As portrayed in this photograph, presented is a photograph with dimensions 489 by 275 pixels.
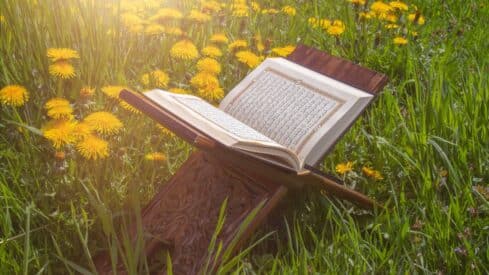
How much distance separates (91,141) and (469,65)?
1.92 meters

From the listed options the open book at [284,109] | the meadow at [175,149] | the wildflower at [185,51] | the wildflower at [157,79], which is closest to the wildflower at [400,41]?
the meadow at [175,149]

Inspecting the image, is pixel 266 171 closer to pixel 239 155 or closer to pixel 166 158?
pixel 239 155

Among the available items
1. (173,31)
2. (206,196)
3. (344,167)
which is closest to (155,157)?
(206,196)

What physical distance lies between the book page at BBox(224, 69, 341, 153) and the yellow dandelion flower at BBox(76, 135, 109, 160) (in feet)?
1.49

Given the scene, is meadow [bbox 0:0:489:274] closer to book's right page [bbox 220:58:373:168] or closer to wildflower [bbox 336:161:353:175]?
wildflower [bbox 336:161:353:175]

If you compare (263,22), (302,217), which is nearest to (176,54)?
(302,217)

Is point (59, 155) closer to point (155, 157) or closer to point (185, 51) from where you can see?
point (155, 157)

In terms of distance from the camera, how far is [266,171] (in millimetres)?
1829

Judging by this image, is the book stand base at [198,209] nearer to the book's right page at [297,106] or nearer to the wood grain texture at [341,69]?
the book's right page at [297,106]

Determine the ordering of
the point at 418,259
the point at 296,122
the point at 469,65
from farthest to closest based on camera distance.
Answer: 1. the point at 469,65
2. the point at 296,122
3. the point at 418,259

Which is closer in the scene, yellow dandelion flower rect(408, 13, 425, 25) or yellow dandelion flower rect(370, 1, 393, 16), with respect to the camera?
yellow dandelion flower rect(370, 1, 393, 16)

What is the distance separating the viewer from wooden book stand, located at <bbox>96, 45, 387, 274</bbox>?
180 centimetres

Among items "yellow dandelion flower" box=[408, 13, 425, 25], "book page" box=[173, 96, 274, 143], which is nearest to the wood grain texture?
"book page" box=[173, 96, 274, 143]

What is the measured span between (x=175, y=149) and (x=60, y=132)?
1.81 ft
